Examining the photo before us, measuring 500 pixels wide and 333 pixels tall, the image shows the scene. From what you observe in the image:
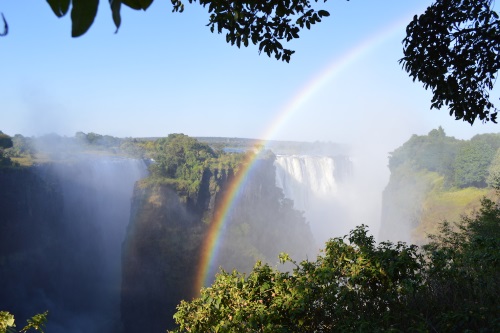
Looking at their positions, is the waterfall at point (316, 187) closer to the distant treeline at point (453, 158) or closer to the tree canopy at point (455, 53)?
the distant treeline at point (453, 158)

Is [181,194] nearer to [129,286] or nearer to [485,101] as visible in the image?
[129,286]

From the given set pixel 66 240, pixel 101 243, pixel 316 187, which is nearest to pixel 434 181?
pixel 316 187

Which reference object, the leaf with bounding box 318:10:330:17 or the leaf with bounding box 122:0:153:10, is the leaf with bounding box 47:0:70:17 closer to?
the leaf with bounding box 122:0:153:10

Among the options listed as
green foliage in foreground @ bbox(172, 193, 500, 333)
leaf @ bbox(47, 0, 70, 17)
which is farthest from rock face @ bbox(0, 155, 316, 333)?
leaf @ bbox(47, 0, 70, 17)

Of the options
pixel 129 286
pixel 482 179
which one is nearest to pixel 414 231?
pixel 482 179

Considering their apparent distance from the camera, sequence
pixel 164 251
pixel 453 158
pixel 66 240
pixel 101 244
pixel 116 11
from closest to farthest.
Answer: pixel 116 11
pixel 164 251
pixel 66 240
pixel 101 244
pixel 453 158

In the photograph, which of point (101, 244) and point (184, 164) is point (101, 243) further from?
point (184, 164)

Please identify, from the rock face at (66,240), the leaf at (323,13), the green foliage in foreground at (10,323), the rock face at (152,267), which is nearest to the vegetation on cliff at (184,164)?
the rock face at (152,267)
